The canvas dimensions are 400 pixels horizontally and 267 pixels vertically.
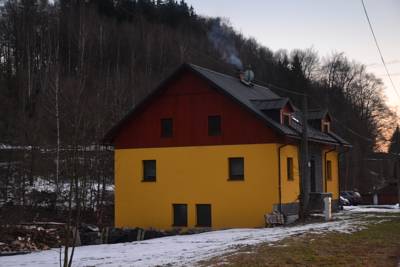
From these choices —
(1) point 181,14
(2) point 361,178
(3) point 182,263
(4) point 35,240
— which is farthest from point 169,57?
(3) point 182,263

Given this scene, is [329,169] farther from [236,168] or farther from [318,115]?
[236,168]

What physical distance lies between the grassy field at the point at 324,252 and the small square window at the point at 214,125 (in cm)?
1227

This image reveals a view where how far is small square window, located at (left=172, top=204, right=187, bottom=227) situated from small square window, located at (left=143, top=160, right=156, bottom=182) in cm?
202

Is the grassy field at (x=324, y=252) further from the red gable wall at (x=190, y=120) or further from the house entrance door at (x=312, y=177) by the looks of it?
the house entrance door at (x=312, y=177)

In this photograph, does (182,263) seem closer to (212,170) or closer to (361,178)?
(212,170)

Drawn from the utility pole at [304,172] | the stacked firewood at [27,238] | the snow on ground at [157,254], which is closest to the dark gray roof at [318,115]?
the utility pole at [304,172]

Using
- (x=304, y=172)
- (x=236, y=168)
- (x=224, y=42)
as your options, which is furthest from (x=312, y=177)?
(x=224, y=42)

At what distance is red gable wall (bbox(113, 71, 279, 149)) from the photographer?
30906 millimetres

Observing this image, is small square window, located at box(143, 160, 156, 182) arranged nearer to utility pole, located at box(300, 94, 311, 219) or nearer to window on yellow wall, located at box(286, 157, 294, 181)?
window on yellow wall, located at box(286, 157, 294, 181)

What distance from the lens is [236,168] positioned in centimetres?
3114

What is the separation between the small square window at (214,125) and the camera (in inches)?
1247

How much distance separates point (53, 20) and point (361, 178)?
43.2m

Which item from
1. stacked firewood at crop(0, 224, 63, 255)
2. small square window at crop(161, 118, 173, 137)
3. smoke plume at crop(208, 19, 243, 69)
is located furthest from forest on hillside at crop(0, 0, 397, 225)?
stacked firewood at crop(0, 224, 63, 255)

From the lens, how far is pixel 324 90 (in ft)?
277
